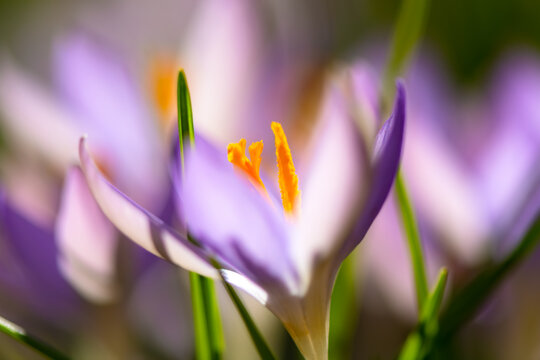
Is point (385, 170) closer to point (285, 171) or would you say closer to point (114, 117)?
point (285, 171)

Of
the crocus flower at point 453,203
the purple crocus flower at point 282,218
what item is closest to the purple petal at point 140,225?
the purple crocus flower at point 282,218

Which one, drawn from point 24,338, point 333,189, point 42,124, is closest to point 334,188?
point 333,189

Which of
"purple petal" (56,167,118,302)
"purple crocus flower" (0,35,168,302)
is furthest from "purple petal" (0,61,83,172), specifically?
"purple petal" (56,167,118,302)

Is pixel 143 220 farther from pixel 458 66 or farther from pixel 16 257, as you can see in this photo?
pixel 458 66

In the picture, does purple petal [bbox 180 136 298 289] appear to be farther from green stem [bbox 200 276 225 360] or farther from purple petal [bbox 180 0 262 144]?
purple petal [bbox 180 0 262 144]

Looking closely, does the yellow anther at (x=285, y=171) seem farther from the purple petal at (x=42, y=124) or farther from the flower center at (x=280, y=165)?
the purple petal at (x=42, y=124)

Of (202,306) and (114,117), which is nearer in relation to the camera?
(202,306)
